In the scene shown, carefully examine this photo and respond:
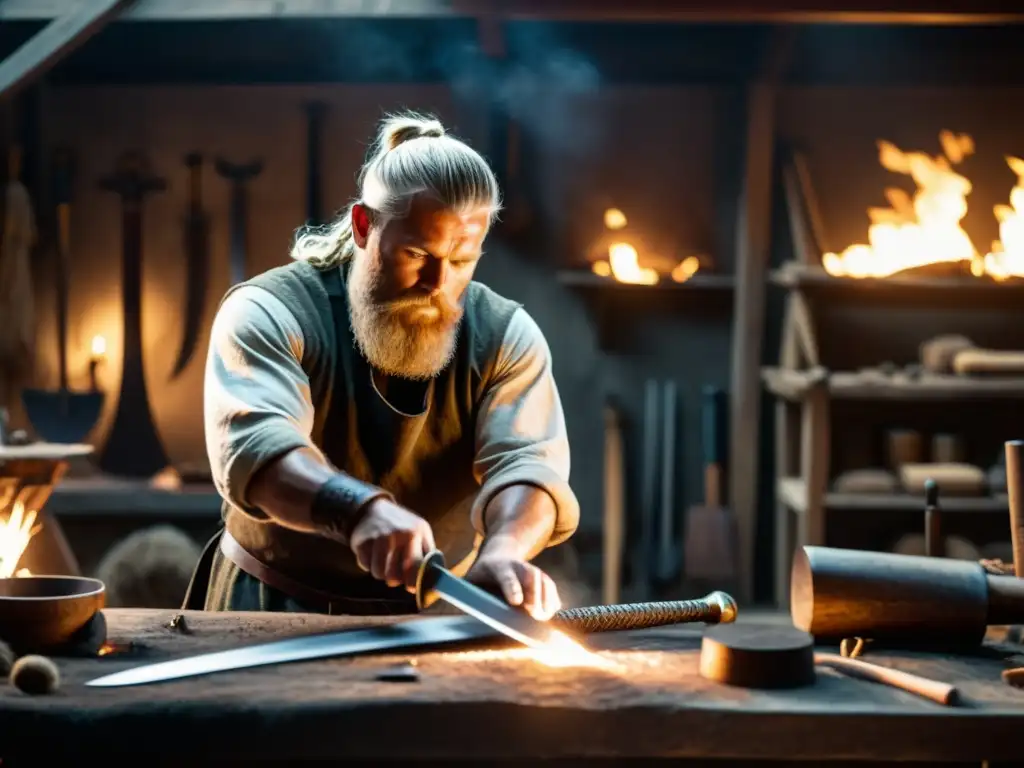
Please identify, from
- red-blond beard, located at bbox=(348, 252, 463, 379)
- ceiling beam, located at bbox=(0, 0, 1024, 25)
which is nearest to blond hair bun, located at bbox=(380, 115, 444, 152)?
red-blond beard, located at bbox=(348, 252, 463, 379)

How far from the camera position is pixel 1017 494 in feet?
9.59

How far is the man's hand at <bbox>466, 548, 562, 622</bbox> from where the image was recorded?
254 cm

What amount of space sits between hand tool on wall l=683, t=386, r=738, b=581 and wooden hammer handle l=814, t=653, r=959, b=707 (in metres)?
3.92

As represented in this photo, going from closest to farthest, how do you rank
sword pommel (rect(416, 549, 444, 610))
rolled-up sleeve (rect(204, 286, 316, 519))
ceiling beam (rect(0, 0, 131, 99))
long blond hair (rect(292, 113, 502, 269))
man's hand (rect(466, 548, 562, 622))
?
sword pommel (rect(416, 549, 444, 610))
man's hand (rect(466, 548, 562, 622))
rolled-up sleeve (rect(204, 286, 316, 519))
long blond hair (rect(292, 113, 502, 269))
ceiling beam (rect(0, 0, 131, 99))

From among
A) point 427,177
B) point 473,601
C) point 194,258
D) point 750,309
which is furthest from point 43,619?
point 750,309

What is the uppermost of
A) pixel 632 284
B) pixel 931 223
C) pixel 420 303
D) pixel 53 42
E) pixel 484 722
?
pixel 53 42

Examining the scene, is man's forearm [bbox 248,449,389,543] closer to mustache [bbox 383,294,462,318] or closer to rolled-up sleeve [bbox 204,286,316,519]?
rolled-up sleeve [bbox 204,286,316,519]

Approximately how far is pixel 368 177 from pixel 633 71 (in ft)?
12.8

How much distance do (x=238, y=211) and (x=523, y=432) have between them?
4071 millimetres

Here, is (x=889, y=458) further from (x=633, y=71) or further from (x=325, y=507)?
(x=325, y=507)

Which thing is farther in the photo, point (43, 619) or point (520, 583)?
point (520, 583)

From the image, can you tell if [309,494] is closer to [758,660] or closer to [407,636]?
[407,636]

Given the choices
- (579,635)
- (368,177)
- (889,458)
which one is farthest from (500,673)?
(889,458)

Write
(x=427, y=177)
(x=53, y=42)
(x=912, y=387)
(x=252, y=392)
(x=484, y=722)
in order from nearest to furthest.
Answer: (x=484, y=722)
(x=252, y=392)
(x=427, y=177)
(x=53, y=42)
(x=912, y=387)
